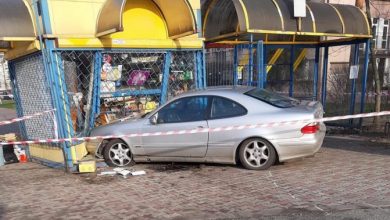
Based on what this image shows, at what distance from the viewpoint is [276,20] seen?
9109 millimetres

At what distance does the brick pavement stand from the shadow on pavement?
539mm

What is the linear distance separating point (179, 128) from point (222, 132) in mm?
807

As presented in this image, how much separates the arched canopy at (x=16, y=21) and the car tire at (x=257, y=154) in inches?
176

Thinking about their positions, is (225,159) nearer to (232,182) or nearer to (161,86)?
(232,182)

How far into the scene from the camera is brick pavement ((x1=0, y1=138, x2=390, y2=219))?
16.5 feet

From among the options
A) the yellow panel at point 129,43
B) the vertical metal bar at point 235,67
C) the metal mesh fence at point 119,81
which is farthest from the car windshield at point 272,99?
the vertical metal bar at point 235,67

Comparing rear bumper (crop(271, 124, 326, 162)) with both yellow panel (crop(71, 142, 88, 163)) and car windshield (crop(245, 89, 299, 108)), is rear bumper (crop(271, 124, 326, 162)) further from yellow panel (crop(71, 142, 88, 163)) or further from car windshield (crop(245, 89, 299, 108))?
yellow panel (crop(71, 142, 88, 163))

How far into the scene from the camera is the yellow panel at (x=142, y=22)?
843cm

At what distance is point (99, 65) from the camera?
26.5 ft

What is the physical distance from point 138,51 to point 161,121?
206 centimetres

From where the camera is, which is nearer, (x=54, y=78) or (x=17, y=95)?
(x=54, y=78)

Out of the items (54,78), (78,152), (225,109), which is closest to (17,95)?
(54,78)

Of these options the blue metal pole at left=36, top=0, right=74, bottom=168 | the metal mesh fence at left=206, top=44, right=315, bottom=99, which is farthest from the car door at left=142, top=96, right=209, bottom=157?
the metal mesh fence at left=206, top=44, right=315, bottom=99

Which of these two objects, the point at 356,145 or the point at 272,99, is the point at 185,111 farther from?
the point at 356,145
